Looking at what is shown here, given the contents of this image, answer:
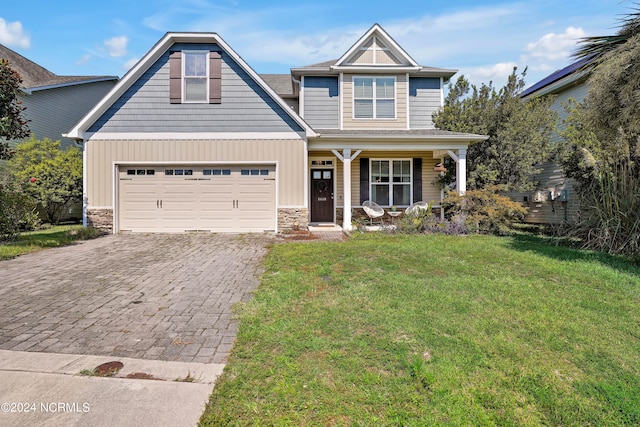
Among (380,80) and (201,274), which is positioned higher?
(380,80)

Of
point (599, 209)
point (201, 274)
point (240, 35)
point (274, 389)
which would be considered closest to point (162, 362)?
point (274, 389)

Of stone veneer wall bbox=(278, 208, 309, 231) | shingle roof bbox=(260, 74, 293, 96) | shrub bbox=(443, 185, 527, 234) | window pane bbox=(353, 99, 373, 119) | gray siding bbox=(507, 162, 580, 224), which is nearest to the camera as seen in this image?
shrub bbox=(443, 185, 527, 234)

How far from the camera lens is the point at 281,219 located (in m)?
11.8

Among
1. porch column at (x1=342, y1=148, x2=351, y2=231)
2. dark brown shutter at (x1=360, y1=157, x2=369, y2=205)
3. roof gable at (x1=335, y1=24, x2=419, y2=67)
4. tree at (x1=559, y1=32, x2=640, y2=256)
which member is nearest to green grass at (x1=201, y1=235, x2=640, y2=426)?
tree at (x1=559, y1=32, x2=640, y2=256)

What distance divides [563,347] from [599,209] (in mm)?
6665

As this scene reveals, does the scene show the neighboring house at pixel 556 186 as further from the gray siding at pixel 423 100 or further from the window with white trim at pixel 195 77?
the window with white trim at pixel 195 77

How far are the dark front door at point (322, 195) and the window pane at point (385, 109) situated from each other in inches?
112

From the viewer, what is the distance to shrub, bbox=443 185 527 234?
35.3ft

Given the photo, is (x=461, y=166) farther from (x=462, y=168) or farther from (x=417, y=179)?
(x=417, y=179)

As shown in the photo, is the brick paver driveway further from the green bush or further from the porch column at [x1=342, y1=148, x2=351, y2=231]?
the porch column at [x1=342, y1=148, x2=351, y2=231]

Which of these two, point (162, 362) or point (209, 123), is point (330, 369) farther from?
point (209, 123)

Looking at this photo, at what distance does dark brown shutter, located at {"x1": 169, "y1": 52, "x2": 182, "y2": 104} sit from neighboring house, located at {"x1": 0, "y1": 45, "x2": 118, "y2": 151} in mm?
7915

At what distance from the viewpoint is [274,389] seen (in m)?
2.68

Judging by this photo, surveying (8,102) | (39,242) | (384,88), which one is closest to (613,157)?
(384,88)
